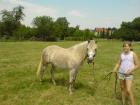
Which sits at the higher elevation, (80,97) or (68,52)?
(68,52)

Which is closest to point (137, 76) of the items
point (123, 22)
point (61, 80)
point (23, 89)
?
point (61, 80)

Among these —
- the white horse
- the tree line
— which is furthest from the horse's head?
the tree line

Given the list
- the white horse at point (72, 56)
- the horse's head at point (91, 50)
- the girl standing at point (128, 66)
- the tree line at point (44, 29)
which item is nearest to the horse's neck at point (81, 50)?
the white horse at point (72, 56)

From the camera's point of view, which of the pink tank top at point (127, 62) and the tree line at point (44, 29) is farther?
the tree line at point (44, 29)

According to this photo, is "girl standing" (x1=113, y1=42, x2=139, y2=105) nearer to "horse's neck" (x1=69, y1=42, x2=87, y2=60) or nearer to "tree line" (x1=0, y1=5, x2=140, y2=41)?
"horse's neck" (x1=69, y1=42, x2=87, y2=60)

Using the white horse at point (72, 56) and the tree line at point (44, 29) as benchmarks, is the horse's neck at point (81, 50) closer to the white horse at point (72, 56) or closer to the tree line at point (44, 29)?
the white horse at point (72, 56)

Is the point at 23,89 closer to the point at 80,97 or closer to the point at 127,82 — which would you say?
the point at 80,97

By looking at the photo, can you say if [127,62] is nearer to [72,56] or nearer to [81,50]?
[81,50]

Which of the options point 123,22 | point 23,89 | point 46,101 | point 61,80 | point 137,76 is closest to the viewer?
point 46,101

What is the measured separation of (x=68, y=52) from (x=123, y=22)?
89.1 m

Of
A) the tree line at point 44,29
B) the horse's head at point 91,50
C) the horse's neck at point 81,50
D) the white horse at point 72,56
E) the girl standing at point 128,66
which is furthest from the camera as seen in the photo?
the tree line at point 44,29

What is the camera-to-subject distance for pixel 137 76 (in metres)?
13.5

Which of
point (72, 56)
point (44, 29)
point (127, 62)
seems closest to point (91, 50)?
point (72, 56)

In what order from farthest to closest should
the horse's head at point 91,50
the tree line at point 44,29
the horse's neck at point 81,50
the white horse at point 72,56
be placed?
the tree line at point 44,29 → the horse's neck at point 81,50 → the white horse at point 72,56 → the horse's head at point 91,50
